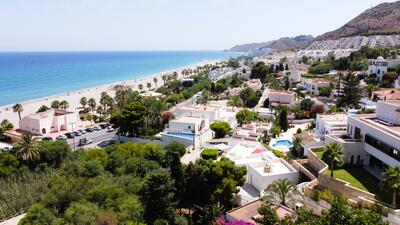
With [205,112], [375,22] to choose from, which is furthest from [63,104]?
[375,22]

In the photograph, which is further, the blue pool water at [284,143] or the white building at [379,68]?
the white building at [379,68]

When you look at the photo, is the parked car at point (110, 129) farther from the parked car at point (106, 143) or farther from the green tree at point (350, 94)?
the green tree at point (350, 94)

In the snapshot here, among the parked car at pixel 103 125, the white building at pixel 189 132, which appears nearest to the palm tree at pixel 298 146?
the white building at pixel 189 132

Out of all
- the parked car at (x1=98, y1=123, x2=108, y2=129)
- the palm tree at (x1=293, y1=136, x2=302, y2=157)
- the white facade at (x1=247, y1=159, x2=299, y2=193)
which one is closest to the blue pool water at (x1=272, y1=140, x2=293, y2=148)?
the palm tree at (x1=293, y1=136, x2=302, y2=157)

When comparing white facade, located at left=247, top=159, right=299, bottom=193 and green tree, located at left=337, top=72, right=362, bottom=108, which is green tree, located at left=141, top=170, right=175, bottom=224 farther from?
green tree, located at left=337, top=72, right=362, bottom=108


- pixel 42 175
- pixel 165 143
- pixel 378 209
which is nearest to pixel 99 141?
pixel 165 143

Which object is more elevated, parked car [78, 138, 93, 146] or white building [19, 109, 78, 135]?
white building [19, 109, 78, 135]
